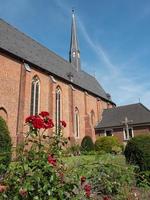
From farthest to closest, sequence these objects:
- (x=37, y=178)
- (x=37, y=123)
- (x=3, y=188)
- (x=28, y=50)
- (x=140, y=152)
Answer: (x=28, y=50) < (x=140, y=152) < (x=37, y=123) < (x=3, y=188) < (x=37, y=178)

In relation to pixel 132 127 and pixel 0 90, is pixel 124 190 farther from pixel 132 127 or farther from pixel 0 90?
pixel 132 127

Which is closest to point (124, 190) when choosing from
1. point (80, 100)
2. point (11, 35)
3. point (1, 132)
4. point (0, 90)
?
point (1, 132)

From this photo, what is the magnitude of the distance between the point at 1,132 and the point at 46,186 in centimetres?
922

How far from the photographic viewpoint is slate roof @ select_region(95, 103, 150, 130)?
98.1ft

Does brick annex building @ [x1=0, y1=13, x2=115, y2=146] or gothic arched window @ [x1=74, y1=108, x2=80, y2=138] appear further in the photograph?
gothic arched window @ [x1=74, y1=108, x2=80, y2=138]

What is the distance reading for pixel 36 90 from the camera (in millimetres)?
21781

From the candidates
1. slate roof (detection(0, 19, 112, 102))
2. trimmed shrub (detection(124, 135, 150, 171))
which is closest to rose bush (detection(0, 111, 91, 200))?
trimmed shrub (detection(124, 135, 150, 171))

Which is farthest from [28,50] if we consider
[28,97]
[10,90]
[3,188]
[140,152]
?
[3,188]

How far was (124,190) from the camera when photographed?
5410 mm

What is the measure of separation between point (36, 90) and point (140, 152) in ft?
48.1

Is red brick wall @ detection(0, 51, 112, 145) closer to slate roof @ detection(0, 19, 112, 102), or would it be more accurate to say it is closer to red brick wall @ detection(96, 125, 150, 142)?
slate roof @ detection(0, 19, 112, 102)

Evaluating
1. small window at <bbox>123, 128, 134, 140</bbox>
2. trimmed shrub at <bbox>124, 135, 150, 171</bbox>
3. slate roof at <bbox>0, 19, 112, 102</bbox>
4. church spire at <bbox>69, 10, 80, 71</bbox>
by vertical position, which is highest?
church spire at <bbox>69, 10, 80, 71</bbox>

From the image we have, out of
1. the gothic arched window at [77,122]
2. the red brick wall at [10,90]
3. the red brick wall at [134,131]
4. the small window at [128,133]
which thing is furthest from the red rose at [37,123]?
the small window at [128,133]

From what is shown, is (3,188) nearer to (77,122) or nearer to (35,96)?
(35,96)
